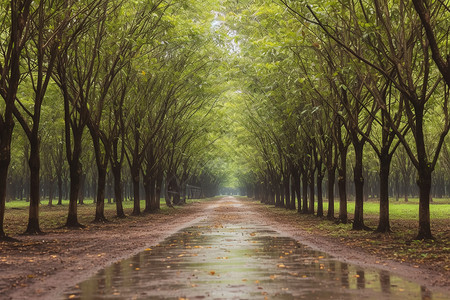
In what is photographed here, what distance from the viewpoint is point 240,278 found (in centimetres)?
955

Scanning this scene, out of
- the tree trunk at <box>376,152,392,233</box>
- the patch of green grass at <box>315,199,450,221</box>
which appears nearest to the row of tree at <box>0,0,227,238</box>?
the tree trunk at <box>376,152,392,233</box>

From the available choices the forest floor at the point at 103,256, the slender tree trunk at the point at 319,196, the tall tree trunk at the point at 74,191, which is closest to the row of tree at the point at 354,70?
the slender tree trunk at the point at 319,196

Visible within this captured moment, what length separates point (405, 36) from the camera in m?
18.2

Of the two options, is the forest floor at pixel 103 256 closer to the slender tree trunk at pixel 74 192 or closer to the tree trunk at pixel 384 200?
the tree trunk at pixel 384 200

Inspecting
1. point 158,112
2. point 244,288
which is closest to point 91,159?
point 158,112

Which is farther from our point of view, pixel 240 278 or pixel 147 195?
pixel 147 195

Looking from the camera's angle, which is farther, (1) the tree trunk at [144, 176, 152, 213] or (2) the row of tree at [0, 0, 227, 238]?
(1) the tree trunk at [144, 176, 152, 213]

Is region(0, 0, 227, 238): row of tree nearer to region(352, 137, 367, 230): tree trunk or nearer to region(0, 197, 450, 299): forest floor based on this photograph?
region(0, 197, 450, 299): forest floor

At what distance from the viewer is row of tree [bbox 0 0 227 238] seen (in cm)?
1853

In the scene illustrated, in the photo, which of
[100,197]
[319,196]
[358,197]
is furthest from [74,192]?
[319,196]

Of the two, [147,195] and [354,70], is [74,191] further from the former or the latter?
[147,195]

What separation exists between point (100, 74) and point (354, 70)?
1321 centimetres

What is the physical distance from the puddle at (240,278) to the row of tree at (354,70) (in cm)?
616

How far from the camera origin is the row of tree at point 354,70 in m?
16.8
